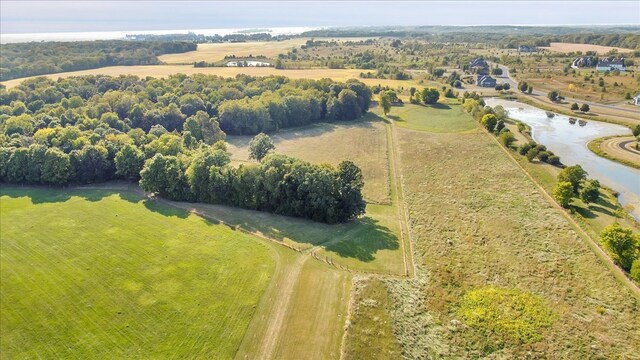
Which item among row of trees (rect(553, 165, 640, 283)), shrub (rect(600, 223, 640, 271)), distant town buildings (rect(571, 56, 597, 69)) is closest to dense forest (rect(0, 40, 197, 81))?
row of trees (rect(553, 165, 640, 283))

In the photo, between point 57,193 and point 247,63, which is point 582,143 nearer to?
point 57,193

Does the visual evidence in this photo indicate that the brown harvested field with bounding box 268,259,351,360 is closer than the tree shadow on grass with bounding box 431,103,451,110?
Yes

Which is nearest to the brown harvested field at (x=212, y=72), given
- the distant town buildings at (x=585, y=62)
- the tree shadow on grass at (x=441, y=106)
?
the tree shadow on grass at (x=441, y=106)

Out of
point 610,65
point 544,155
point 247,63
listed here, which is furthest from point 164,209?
point 610,65

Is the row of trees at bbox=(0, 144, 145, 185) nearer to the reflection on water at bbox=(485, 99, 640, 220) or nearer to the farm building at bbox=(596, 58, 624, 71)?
the reflection on water at bbox=(485, 99, 640, 220)

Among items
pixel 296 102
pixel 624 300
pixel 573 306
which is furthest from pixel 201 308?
pixel 296 102

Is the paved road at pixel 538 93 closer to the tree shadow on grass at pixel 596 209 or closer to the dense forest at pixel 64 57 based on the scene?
the tree shadow on grass at pixel 596 209

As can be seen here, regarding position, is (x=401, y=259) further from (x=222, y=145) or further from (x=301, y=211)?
(x=222, y=145)
